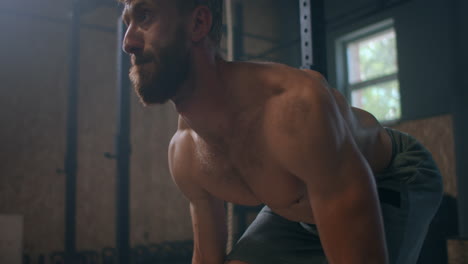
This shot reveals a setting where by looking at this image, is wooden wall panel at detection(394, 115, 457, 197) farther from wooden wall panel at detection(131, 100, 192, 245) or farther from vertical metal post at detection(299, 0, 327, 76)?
vertical metal post at detection(299, 0, 327, 76)

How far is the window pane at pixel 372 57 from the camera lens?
492cm

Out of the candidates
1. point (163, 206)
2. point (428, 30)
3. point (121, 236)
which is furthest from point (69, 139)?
point (428, 30)

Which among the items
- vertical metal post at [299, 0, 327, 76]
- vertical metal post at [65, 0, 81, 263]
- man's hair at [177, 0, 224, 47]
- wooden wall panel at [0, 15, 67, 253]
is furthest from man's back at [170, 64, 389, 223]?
wooden wall panel at [0, 15, 67, 253]

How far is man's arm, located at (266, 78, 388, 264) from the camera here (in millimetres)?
781

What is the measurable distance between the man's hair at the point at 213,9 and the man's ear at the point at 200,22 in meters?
0.01

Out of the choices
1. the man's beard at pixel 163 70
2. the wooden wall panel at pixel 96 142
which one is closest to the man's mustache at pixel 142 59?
the man's beard at pixel 163 70

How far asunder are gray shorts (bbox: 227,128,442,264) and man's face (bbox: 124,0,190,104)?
537 mm

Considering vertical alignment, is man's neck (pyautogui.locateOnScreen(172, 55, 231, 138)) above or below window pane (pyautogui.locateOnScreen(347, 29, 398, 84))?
below

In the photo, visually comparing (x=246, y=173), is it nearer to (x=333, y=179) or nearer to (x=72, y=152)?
(x=333, y=179)

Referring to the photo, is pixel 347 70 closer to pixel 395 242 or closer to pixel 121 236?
pixel 121 236

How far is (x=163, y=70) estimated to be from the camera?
87 cm

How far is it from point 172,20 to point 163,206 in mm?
4273

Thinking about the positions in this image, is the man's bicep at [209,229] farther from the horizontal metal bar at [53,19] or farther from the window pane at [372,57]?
the window pane at [372,57]

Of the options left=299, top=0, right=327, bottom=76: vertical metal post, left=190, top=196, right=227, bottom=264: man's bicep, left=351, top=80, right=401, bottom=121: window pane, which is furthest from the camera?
left=351, top=80, right=401, bottom=121: window pane
